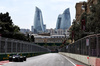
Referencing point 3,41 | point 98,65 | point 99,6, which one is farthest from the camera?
point 99,6

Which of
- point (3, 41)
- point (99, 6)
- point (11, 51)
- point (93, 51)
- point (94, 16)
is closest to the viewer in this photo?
point (93, 51)

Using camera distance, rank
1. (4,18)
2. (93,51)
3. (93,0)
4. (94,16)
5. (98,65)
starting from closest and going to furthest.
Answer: (98,65) < (93,51) < (94,16) < (93,0) < (4,18)

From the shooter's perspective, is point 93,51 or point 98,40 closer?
point 98,40

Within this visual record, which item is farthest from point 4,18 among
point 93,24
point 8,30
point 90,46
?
point 90,46

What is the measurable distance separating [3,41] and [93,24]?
28.5 meters

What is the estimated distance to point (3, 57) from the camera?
32.7 meters

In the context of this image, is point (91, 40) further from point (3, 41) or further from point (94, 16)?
point (94, 16)

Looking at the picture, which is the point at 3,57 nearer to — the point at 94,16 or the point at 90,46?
the point at 90,46

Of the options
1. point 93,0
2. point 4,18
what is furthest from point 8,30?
point 93,0

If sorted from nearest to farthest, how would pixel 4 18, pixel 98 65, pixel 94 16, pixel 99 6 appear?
pixel 98 65 < pixel 99 6 < pixel 94 16 < pixel 4 18

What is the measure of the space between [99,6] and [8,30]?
5229cm

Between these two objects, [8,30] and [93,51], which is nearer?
[93,51]

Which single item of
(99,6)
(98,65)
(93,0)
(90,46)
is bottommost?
(98,65)

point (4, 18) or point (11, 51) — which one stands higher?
point (4, 18)
